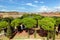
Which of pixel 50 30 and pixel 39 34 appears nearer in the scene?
pixel 50 30

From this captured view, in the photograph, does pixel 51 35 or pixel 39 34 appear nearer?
pixel 51 35

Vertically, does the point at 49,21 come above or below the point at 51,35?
above

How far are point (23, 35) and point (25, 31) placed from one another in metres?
0.82

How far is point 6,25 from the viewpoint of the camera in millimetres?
13633

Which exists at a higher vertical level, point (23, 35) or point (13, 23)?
point (13, 23)

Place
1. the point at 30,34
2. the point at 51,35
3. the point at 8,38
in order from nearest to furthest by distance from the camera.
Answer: the point at 51,35, the point at 8,38, the point at 30,34

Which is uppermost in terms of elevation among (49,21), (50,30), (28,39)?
(49,21)

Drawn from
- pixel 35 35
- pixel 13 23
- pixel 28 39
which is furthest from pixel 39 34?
pixel 13 23

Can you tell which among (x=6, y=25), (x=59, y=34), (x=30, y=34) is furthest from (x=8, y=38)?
(x=59, y=34)

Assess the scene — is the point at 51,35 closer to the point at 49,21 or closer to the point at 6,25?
the point at 49,21

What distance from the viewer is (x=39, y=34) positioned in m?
13.7

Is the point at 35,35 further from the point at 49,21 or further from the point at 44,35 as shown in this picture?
the point at 49,21

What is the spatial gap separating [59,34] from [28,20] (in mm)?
Result: 3585

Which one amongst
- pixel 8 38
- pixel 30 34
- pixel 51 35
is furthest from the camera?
pixel 30 34
